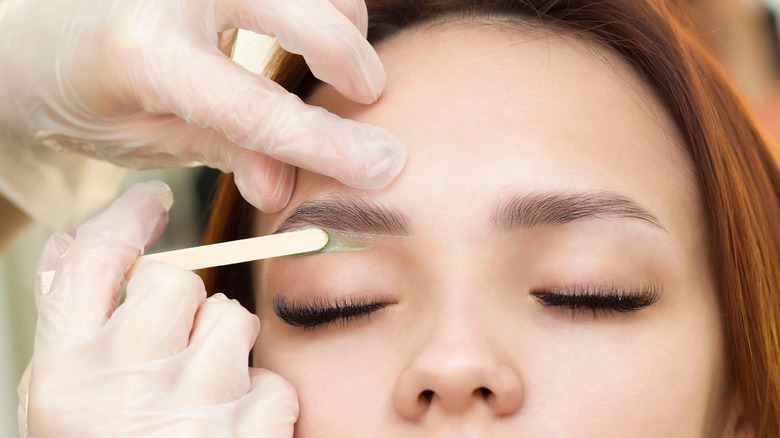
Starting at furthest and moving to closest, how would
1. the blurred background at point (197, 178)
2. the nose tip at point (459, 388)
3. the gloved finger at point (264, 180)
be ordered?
the blurred background at point (197, 178)
the gloved finger at point (264, 180)
the nose tip at point (459, 388)

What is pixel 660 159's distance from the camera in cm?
127

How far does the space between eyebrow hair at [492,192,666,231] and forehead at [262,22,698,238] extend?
2 cm

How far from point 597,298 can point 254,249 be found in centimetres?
53

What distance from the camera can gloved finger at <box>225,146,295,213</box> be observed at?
4.16 feet

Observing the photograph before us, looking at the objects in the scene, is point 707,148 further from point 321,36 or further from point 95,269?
point 95,269

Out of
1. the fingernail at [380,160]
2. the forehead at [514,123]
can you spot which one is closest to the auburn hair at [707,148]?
the forehead at [514,123]

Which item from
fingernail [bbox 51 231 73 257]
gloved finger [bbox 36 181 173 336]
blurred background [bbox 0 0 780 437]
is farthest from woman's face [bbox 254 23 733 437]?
blurred background [bbox 0 0 780 437]

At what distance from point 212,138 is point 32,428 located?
0.55 m

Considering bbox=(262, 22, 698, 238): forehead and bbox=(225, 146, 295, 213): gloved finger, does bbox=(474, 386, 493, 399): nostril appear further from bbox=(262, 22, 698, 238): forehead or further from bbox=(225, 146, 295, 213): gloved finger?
bbox=(225, 146, 295, 213): gloved finger

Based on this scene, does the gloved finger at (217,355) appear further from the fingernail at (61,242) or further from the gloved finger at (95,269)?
the fingernail at (61,242)

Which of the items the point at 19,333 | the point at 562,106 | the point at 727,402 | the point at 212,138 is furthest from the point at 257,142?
the point at 19,333

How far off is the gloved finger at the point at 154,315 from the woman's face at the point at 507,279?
0.17 metres

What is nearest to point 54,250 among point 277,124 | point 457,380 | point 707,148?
point 277,124

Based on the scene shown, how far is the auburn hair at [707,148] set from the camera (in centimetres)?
129
